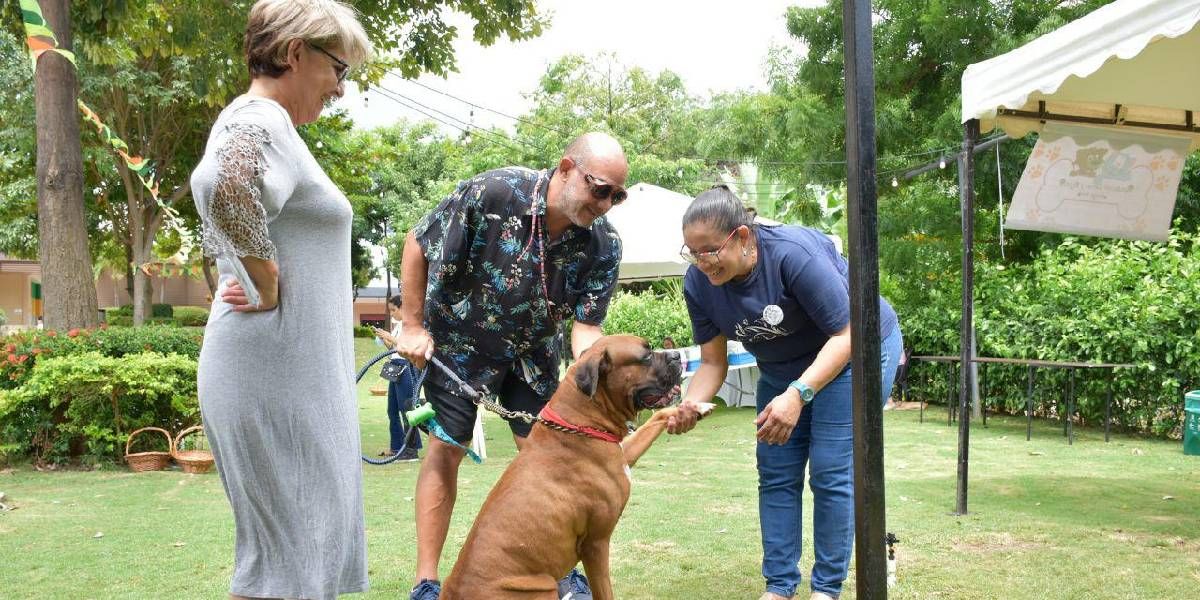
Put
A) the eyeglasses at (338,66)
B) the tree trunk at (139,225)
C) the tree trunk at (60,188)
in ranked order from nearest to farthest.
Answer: the eyeglasses at (338,66), the tree trunk at (60,188), the tree trunk at (139,225)

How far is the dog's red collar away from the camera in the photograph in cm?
346

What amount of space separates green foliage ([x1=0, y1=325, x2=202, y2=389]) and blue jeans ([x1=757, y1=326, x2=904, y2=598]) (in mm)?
6909

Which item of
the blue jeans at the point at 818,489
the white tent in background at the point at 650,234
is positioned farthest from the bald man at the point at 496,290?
the white tent in background at the point at 650,234

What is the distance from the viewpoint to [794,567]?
4.12m

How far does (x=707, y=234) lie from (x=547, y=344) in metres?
0.88

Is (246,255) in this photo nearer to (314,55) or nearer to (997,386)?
(314,55)

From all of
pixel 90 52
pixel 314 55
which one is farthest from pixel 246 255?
pixel 90 52

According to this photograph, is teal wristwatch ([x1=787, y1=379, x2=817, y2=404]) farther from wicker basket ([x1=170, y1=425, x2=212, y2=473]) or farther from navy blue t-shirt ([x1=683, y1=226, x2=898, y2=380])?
wicker basket ([x1=170, y1=425, x2=212, y2=473])

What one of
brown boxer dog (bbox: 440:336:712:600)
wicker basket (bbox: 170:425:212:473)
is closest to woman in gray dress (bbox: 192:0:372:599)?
brown boxer dog (bbox: 440:336:712:600)

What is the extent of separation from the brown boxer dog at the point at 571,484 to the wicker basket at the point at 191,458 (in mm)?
5739

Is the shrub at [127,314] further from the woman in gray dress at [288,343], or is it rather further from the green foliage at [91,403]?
the woman in gray dress at [288,343]

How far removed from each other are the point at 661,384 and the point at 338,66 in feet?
5.80

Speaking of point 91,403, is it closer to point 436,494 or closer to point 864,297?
point 436,494

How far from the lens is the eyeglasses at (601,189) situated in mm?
3619
